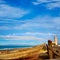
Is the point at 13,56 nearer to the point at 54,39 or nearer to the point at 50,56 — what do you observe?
the point at 50,56

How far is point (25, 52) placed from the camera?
450 inches

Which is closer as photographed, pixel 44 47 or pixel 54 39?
pixel 44 47

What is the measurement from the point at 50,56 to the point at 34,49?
2.89 ft

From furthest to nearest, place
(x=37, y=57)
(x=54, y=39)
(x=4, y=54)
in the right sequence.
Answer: (x=54, y=39) < (x=37, y=57) < (x=4, y=54)

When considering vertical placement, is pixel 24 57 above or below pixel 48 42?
below

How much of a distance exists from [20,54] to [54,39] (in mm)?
3475

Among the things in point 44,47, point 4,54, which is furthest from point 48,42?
point 4,54

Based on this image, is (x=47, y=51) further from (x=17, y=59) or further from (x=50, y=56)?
(x=17, y=59)

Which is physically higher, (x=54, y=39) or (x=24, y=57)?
(x=54, y=39)

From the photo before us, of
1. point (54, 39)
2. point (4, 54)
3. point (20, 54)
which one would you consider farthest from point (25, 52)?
point (54, 39)

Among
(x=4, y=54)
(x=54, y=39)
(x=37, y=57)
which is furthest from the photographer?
(x=54, y=39)

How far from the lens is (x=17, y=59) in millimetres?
11531

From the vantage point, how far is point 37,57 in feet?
39.4

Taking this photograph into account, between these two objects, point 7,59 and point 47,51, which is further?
point 47,51
